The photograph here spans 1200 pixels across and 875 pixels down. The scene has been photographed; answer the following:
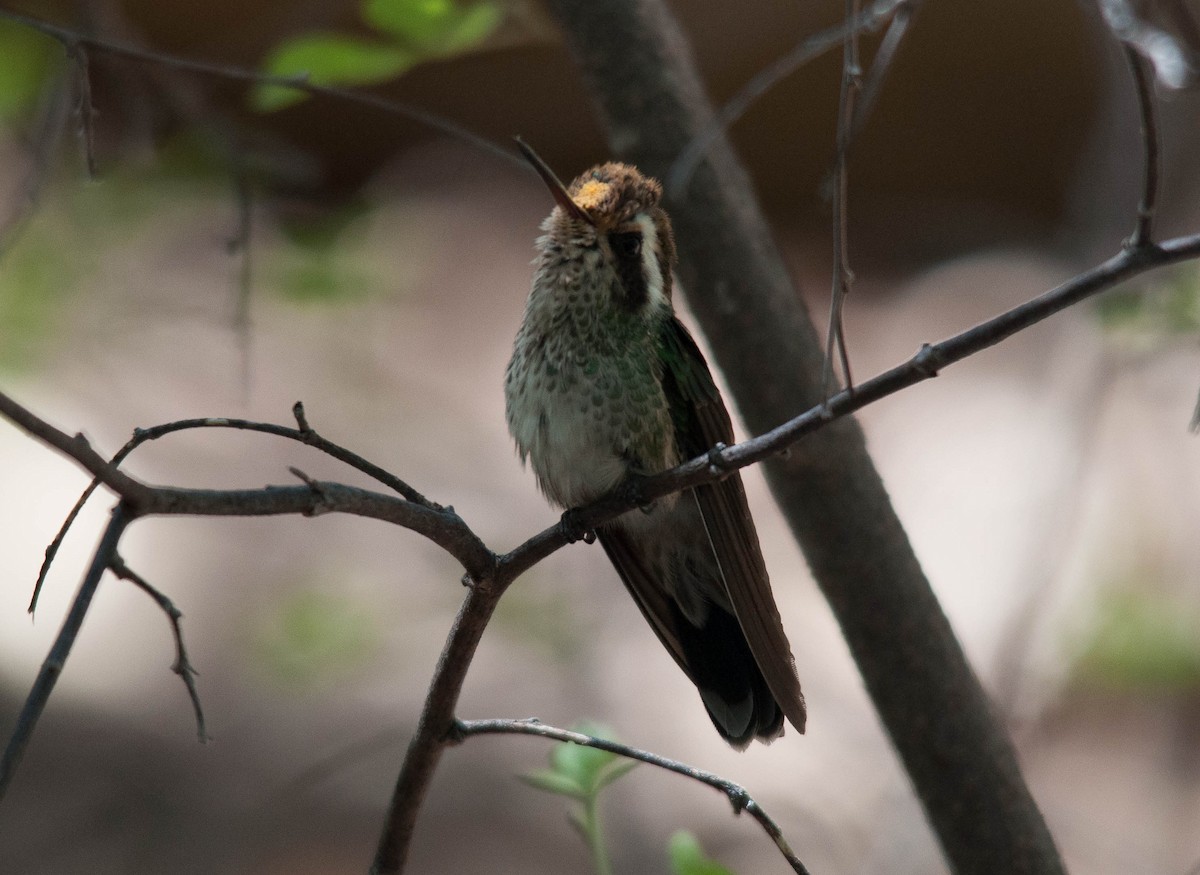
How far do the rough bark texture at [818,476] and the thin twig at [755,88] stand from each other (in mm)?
51

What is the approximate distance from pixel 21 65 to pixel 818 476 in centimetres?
253

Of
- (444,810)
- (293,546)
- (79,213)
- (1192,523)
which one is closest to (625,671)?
(444,810)

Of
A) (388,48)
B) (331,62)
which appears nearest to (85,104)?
(331,62)

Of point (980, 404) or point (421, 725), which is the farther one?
point (980, 404)

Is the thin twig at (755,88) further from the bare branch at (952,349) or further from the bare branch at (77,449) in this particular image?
the bare branch at (77,449)

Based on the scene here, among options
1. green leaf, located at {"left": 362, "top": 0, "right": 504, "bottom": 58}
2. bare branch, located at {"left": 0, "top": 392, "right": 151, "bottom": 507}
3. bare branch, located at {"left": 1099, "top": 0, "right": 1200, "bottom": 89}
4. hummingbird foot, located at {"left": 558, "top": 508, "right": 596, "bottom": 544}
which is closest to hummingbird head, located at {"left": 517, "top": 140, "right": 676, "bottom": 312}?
green leaf, located at {"left": 362, "top": 0, "right": 504, "bottom": 58}

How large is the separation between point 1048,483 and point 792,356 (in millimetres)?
2945

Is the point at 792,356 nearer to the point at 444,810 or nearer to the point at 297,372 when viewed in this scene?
the point at 444,810

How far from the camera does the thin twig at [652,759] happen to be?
1.55m

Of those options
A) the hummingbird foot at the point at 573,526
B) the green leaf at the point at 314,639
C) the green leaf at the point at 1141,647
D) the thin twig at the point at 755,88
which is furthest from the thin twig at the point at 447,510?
the green leaf at the point at 1141,647

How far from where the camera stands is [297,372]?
5.60 meters

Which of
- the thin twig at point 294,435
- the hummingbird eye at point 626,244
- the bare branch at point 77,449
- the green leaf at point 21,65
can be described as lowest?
the bare branch at point 77,449

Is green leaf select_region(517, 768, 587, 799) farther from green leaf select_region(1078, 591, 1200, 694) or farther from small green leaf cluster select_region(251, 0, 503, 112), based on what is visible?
green leaf select_region(1078, 591, 1200, 694)

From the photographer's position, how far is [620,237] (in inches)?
96.0
